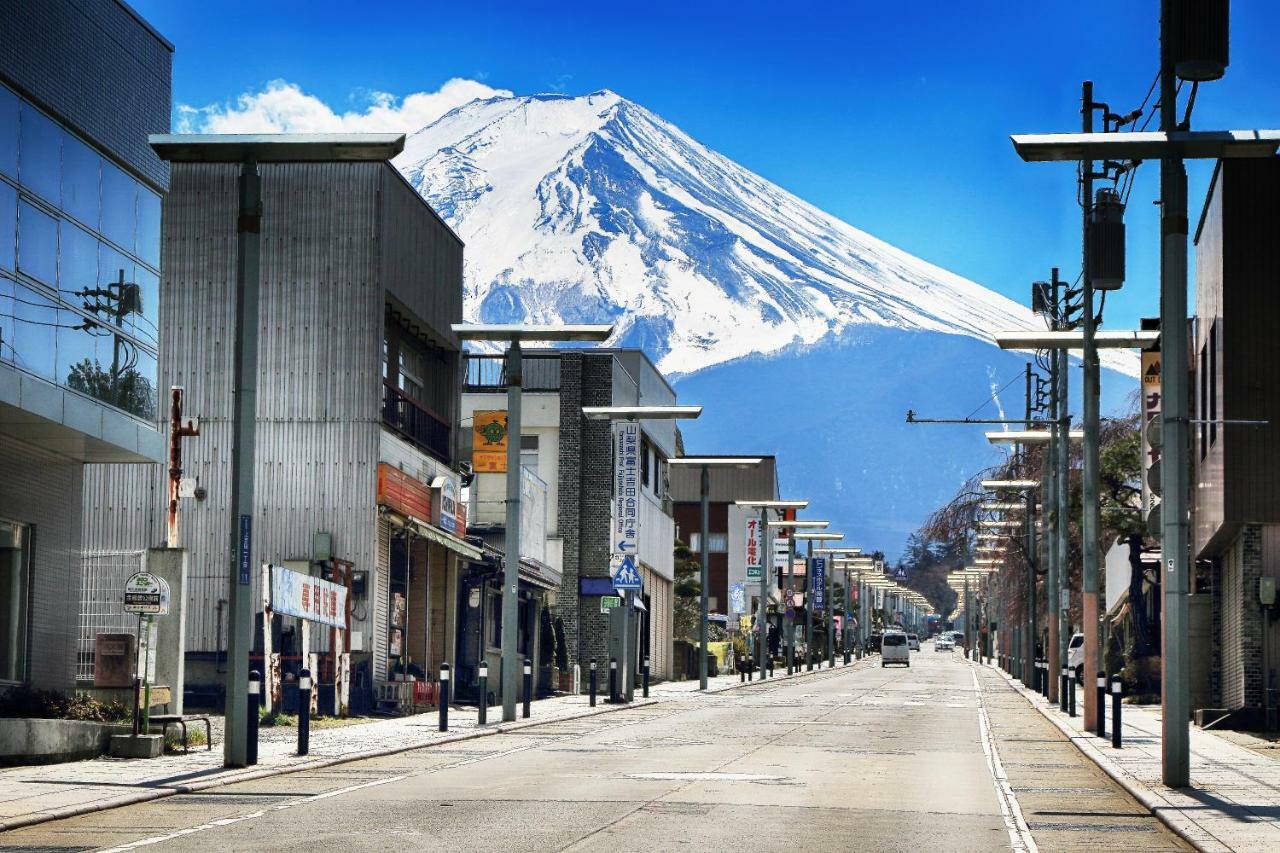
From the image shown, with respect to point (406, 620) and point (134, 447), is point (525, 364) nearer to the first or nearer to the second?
point (406, 620)

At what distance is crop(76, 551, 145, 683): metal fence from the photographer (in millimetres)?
38469

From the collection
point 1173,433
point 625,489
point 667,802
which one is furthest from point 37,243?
point 625,489

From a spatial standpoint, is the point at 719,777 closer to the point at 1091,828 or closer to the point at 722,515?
the point at 1091,828

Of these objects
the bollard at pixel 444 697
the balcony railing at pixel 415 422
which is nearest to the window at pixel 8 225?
the bollard at pixel 444 697

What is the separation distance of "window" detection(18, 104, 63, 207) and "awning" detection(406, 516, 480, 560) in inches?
682

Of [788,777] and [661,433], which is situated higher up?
[661,433]

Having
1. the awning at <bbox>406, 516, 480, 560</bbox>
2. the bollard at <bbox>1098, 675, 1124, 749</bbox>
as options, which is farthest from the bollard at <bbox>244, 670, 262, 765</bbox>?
the awning at <bbox>406, 516, 480, 560</bbox>

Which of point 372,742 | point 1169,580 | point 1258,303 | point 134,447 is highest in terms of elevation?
point 1258,303

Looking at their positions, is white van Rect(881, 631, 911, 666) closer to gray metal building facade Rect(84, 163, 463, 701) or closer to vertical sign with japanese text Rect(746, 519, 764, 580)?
vertical sign with japanese text Rect(746, 519, 764, 580)

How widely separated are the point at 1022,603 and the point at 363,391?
43.5 meters

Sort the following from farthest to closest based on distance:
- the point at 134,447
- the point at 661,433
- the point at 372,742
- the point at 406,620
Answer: the point at 661,433 → the point at 406,620 → the point at 372,742 → the point at 134,447

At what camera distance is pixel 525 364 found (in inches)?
2586

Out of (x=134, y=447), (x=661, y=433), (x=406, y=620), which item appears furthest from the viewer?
(x=661, y=433)

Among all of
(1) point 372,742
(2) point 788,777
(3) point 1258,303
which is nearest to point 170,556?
(1) point 372,742
